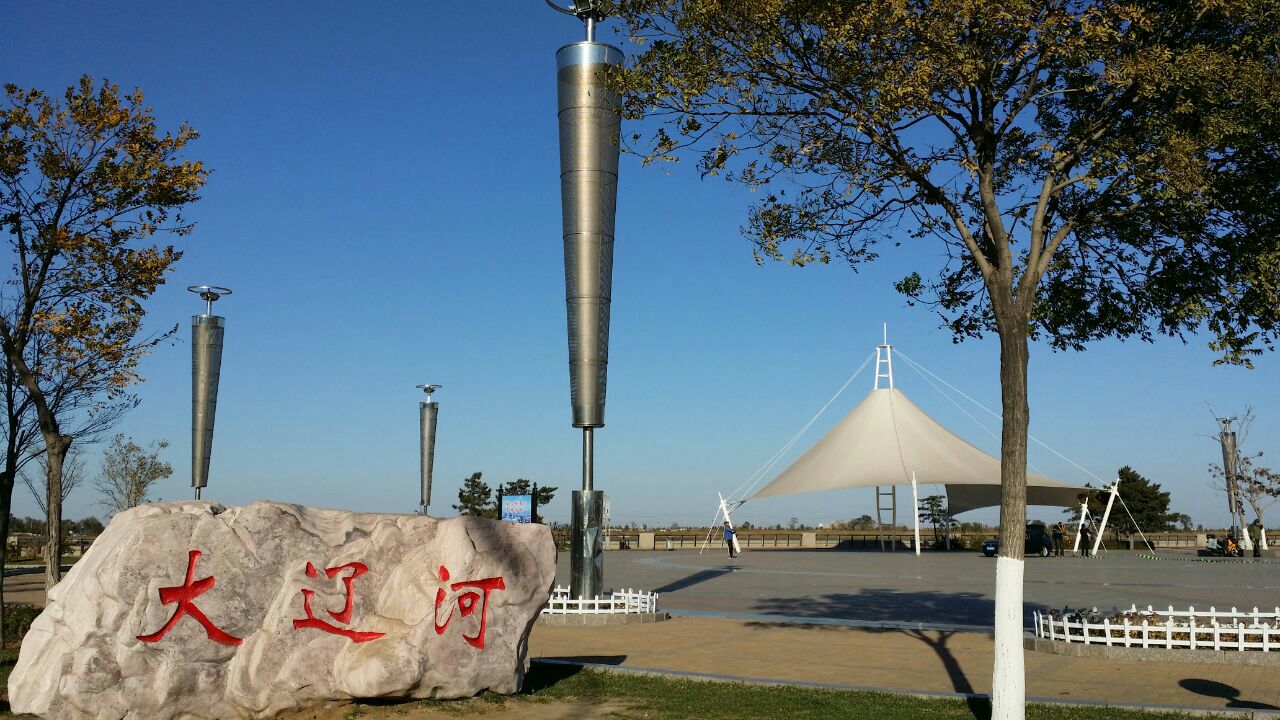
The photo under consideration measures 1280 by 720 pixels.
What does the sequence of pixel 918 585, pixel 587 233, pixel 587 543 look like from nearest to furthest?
A: pixel 587 233 → pixel 587 543 → pixel 918 585

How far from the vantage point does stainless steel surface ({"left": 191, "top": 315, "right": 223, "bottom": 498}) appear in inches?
1074

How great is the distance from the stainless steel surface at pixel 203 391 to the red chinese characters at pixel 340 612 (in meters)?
19.7

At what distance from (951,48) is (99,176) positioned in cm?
1122

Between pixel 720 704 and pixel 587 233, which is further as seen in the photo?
pixel 587 233

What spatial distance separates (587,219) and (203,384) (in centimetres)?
1520

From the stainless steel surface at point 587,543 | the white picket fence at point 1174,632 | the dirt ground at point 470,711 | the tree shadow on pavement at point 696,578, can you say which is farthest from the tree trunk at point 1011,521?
the tree shadow on pavement at point 696,578

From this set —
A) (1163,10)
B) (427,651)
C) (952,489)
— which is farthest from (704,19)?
(952,489)

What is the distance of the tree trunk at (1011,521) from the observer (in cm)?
880

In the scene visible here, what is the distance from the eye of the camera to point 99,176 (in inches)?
573

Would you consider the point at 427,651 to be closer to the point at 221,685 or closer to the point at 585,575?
the point at 221,685

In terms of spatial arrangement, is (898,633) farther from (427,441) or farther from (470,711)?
(427,441)

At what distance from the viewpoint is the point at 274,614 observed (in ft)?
29.5

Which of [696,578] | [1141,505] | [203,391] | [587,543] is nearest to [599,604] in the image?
[587,543]

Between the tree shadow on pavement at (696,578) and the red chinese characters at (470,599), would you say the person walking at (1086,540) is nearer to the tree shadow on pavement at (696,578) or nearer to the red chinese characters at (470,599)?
the tree shadow on pavement at (696,578)
